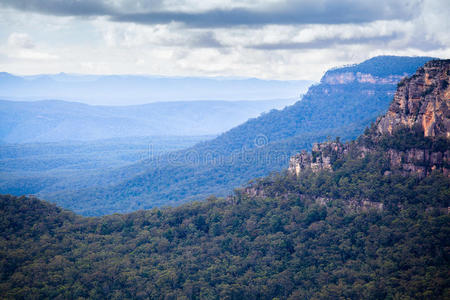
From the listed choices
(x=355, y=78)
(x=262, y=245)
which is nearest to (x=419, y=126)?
(x=262, y=245)

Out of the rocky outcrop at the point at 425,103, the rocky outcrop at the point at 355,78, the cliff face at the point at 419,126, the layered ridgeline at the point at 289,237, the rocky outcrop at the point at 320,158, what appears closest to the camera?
the layered ridgeline at the point at 289,237

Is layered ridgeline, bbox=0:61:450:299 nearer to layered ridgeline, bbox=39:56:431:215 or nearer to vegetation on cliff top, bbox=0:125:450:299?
vegetation on cliff top, bbox=0:125:450:299

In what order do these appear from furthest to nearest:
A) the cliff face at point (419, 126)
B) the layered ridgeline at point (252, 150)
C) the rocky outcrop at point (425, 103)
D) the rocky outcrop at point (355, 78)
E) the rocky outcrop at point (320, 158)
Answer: the rocky outcrop at point (355, 78)
the layered ridgeline at point (252, 150)
the rocky outcrop at point (320, 158)
the rocky outcrop at point (425, 103)
the cliff face at point (419, 126)

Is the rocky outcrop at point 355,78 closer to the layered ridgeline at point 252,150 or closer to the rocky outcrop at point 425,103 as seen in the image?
the layered ridgeline at point 252,150

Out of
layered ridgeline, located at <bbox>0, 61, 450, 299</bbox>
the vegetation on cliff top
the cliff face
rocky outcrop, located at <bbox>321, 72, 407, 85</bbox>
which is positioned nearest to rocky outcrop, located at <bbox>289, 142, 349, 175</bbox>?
the cliff face

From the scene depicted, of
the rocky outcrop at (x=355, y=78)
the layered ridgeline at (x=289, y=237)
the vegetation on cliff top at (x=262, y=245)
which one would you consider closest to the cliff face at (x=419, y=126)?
the layered ridgeline at (x=289, y=237)

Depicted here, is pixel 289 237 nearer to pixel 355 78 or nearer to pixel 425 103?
pixel 425 103

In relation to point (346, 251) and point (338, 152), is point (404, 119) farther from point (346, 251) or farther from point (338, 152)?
point (346, 251)

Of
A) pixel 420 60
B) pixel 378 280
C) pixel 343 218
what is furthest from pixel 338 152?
pixel 420 60

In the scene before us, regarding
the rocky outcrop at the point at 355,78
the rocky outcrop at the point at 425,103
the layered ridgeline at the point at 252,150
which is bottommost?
the layered ridgeline at the point at 252,150
